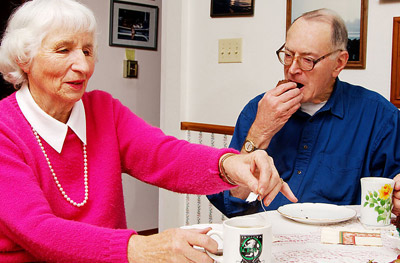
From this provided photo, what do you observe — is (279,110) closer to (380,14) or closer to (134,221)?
(380,14)

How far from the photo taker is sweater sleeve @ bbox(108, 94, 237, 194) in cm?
126

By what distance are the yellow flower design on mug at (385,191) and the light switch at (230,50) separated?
1399mm

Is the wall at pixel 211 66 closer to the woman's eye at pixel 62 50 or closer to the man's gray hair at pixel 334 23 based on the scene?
the man's gray hair at pixel 334 23

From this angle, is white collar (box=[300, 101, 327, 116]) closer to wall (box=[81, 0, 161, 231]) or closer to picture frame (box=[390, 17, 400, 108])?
picture frame (box=[390, 17, 400, 108])

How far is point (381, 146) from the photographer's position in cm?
161

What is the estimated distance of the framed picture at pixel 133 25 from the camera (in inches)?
136

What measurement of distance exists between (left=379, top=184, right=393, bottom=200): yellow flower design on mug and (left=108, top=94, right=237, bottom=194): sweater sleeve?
39 cm

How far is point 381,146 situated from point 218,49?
3.88 feet

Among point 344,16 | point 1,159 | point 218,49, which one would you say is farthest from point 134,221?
point 1,159

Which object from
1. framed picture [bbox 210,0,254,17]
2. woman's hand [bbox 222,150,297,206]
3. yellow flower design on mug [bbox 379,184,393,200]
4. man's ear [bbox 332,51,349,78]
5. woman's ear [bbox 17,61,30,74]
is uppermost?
framed picture [bbox 210,0,254,17]

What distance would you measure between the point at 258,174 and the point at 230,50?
1456 millimetres

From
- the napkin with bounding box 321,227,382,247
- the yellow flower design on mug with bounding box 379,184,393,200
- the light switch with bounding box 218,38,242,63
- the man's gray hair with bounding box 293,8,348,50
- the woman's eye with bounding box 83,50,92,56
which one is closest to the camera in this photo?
the napkin with bounding box 321,227,382,247

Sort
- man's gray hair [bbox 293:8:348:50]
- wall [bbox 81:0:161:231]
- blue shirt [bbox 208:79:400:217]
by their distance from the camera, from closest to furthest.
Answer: blue shirt [bbox 208:79:400:217] → man's gray hair [bbox 293:8:348:50] → wall [bbox 81:0:161:231]

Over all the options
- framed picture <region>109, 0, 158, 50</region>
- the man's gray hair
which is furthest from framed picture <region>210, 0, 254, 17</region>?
framed picture <region>109, 0, 158, 50</region>
